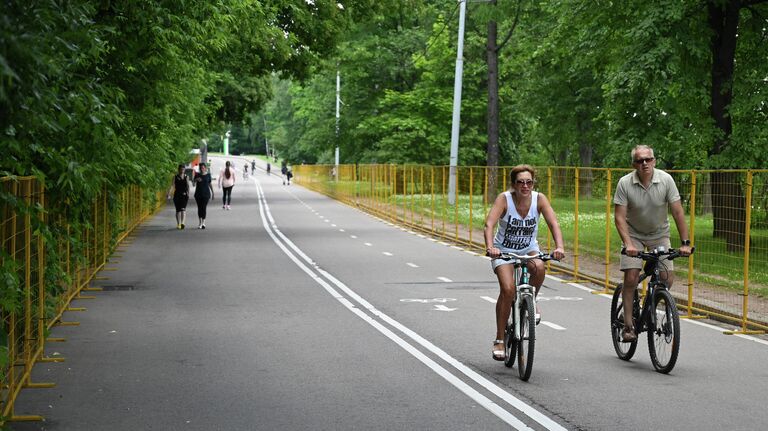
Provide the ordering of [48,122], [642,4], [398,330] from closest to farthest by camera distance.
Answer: [48,122]
[398,330]
[642,4]

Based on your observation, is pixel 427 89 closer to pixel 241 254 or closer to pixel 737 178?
pixel 241 254

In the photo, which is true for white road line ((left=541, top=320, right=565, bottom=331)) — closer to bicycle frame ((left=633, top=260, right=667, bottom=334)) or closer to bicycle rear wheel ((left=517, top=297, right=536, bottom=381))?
bicycle frame ((left=633, top=260, right=667, bottom=334))

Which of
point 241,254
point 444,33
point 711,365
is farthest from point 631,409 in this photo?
point 444,33

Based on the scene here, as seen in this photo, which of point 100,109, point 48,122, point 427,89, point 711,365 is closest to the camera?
point 48,122

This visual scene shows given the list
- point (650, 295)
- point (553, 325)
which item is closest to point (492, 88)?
point (553, 325)

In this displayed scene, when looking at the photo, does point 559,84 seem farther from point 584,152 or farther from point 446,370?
point 446,370

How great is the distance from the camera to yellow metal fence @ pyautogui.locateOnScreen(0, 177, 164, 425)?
6488mm

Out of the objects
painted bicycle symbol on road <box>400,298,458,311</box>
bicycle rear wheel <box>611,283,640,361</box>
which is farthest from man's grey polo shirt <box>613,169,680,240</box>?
painted bicycle symbol on road <box>400,298,458,311</box>

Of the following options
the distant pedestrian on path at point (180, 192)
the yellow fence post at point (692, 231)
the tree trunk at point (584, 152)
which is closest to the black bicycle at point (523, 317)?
the yellow fence post at point (692, 231)

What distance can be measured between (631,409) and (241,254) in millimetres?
15615

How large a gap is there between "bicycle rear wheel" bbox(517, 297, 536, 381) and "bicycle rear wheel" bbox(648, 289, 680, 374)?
1.15 metres

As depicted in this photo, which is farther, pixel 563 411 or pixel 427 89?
pixel 427 89

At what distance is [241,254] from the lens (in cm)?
2302

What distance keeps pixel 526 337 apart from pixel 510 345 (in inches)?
26.2
